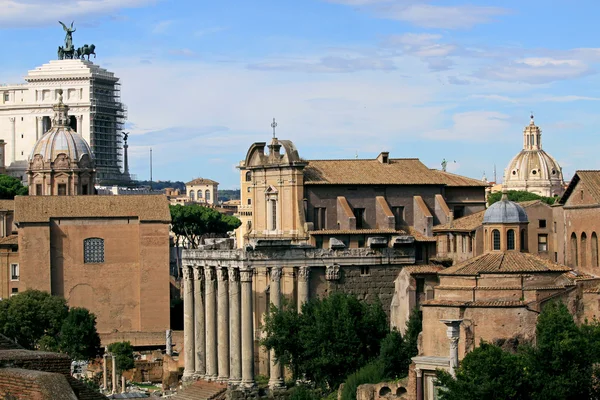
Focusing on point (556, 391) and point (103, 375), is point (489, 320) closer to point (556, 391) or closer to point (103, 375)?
point (556, 391)

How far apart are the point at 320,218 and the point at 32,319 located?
833 inches

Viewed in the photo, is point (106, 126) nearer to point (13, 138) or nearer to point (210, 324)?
point (13, 138)

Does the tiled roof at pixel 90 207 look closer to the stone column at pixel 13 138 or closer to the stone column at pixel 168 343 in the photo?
the stone column at pixel 168 343

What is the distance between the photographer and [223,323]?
69000 millimetres

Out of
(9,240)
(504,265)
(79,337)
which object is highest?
(9,240)

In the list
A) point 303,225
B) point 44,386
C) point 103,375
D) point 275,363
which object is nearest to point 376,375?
point 275,363

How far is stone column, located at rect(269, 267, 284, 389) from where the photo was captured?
2596 inches

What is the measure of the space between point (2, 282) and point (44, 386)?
85303mm

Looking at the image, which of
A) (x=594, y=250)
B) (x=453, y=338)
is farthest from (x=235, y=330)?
(x=453, y=338)

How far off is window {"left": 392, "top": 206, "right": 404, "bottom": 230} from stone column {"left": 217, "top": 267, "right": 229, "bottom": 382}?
376 inches

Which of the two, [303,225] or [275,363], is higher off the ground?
[303,225]

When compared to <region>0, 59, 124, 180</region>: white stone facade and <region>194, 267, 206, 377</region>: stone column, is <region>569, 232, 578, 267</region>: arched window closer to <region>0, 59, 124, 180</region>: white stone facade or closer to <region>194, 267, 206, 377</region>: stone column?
<region>194, 267, 206, 377</region>: stone column

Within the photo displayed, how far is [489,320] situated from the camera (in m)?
51.1

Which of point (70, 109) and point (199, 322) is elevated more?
point (70, 109)
